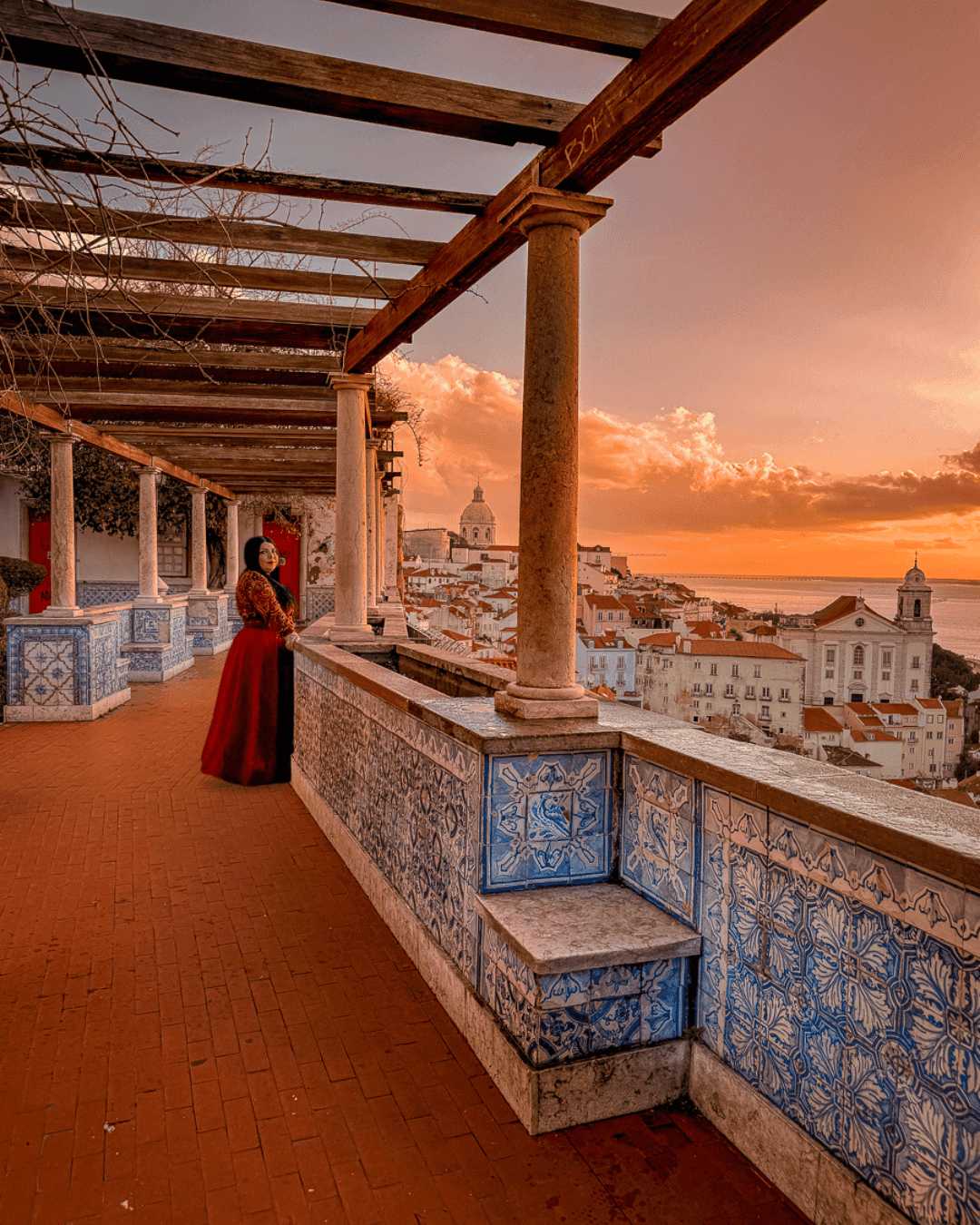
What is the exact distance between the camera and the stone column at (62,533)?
944 cm

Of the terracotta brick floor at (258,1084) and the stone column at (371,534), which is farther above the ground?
the stone column at (371,534)

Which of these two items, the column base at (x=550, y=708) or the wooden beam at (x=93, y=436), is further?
the wooden beam at (x=93, y=436)

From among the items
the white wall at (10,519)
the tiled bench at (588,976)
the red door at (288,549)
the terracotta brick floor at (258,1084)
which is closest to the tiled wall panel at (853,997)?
the tiled bench at (588,976)

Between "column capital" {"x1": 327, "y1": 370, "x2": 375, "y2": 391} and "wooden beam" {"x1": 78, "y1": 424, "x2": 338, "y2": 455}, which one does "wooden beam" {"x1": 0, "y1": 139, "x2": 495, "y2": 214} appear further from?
"wooden beam" {"x1": 78, "y1": 424, "x2": 338, "y2": 455}

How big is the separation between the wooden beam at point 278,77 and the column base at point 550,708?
88.6 inches

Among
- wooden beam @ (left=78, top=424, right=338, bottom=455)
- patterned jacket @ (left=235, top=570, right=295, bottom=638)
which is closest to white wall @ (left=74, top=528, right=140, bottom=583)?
wooden beam @ (left=78, top=424, right=338, bottom=455)

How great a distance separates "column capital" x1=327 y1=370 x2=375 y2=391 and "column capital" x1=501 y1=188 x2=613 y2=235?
146 inches

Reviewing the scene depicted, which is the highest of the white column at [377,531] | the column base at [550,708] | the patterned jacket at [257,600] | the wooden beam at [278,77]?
the wooden beam at [278,77]

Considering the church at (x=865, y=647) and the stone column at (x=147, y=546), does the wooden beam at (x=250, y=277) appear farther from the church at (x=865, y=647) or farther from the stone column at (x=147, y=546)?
the stone column at (x=147, y=546)

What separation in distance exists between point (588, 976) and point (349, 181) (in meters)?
3.63

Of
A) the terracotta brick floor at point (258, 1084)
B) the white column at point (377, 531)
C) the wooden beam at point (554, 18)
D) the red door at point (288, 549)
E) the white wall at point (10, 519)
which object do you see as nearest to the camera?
the terracotta brick floor at point (258, 1084)

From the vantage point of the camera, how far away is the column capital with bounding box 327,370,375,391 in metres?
6.69

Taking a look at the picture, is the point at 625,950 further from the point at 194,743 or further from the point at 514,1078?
the point at 194,743

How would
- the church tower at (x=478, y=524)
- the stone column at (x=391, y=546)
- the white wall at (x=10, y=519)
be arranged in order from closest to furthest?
the white wall at (x=10, y=519) → the stone column at (x=391, y=546) → the church tower at (x=478, y=524)
